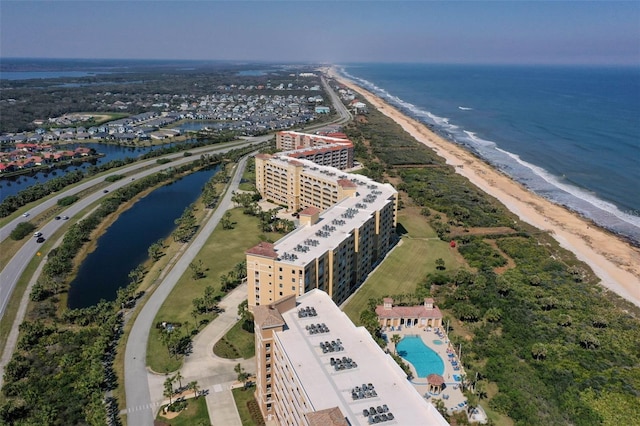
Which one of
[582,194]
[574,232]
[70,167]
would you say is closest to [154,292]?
[574,232]

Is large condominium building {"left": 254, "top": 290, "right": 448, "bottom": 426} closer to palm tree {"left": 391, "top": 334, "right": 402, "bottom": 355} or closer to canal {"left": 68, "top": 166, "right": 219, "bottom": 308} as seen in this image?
palm tree {"left": 391, "top": 334, "right": 402, "bottom": 355}

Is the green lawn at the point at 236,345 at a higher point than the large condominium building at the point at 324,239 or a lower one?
lower

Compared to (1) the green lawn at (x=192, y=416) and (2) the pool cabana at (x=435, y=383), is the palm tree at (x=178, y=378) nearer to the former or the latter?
(1) the green lawn at (x=192, y=416)

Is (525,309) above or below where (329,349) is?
below

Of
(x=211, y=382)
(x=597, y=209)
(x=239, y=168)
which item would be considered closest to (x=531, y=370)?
(x=211, y=382)

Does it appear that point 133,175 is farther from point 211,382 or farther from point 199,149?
point 211,382

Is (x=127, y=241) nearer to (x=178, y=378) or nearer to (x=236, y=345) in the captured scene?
(x=236, y=345)

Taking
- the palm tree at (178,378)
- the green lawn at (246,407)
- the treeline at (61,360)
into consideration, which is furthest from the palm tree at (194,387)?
the treeline at (61,360)
